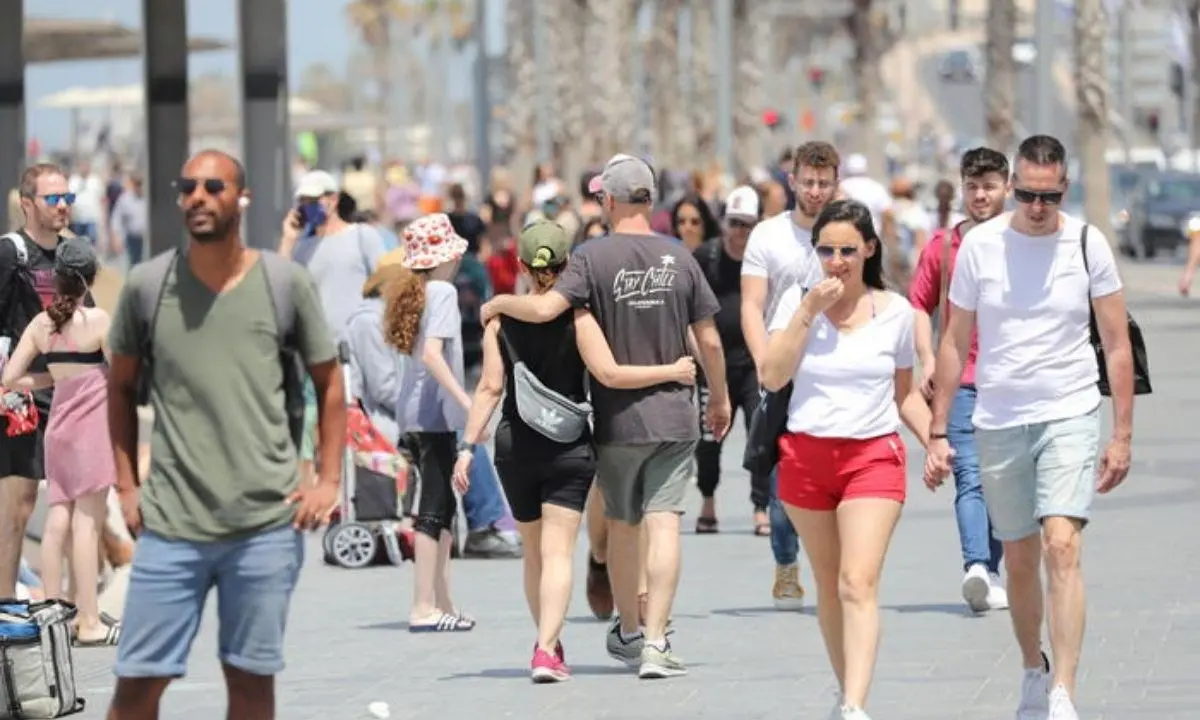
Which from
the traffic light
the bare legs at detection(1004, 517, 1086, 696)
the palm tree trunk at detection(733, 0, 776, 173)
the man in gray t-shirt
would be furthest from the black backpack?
the traffic light

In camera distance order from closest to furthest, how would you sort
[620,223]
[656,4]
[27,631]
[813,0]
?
[27,631] < [620,223] < [656,4] < [813,0]

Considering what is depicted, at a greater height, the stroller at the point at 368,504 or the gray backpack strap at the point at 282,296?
the gray backpack strap at the point at 282,296

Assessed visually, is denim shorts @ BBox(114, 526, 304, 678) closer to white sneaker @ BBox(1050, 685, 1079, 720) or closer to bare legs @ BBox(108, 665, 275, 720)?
bare legs @ BBox(108, 665, 275, 720)

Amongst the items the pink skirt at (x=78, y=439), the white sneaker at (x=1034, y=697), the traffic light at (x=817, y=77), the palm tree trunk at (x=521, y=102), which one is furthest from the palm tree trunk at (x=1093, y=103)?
the traffic light at (x=817, y=77)

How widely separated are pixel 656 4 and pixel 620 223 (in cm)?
5852

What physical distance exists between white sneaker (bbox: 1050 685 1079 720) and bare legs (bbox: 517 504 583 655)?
7.47 feet

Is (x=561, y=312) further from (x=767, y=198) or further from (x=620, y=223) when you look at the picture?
(x=767, y=198)

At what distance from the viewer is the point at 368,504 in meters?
15.0

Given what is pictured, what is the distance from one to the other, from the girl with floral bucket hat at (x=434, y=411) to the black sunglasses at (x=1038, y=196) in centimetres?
378

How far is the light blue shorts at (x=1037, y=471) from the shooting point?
9023 millimetres

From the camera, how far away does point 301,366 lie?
761cm

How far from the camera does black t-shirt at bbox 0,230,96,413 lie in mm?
11609

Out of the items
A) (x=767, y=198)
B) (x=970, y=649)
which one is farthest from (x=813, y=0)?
(x=970, y=649)

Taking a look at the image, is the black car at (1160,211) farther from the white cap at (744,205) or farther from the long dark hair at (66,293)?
the long dark hair at (66,293)
